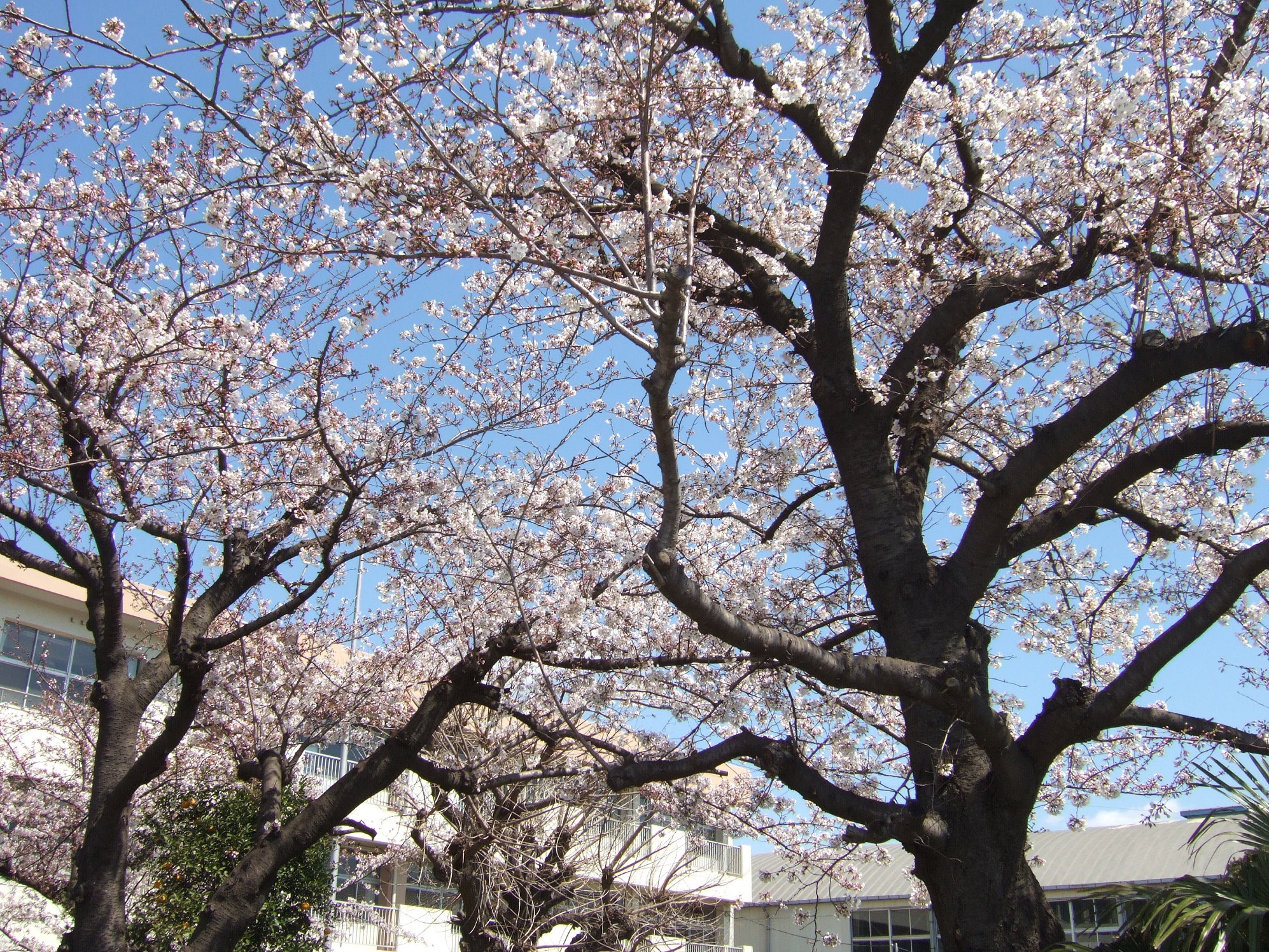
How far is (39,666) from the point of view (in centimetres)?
1516

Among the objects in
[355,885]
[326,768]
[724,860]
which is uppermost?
[326,768]

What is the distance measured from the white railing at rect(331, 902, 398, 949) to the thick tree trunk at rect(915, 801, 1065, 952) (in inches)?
468

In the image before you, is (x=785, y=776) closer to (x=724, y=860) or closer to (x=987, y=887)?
(x=987, y=887)

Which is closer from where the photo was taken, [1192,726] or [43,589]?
[1192,726]

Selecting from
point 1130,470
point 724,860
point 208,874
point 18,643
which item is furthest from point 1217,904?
point 724,860

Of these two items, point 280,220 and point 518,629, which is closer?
point 280,220

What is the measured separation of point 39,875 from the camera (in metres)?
9.44

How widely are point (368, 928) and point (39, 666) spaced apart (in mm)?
7074

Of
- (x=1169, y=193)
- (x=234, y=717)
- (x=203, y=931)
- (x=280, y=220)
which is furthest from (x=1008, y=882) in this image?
(x=234, y=717)

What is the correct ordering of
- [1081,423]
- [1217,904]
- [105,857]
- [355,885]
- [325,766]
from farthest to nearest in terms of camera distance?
1. [325,766]
2. [355,885]
3. [105,857]
4. [1081,423]
5. [1217,904]

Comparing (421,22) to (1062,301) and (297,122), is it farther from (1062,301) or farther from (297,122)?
(1062,301)

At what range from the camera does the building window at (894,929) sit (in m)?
20.0

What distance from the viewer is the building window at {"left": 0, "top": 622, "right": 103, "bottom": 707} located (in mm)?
14547

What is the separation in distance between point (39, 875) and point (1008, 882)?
368 inches
